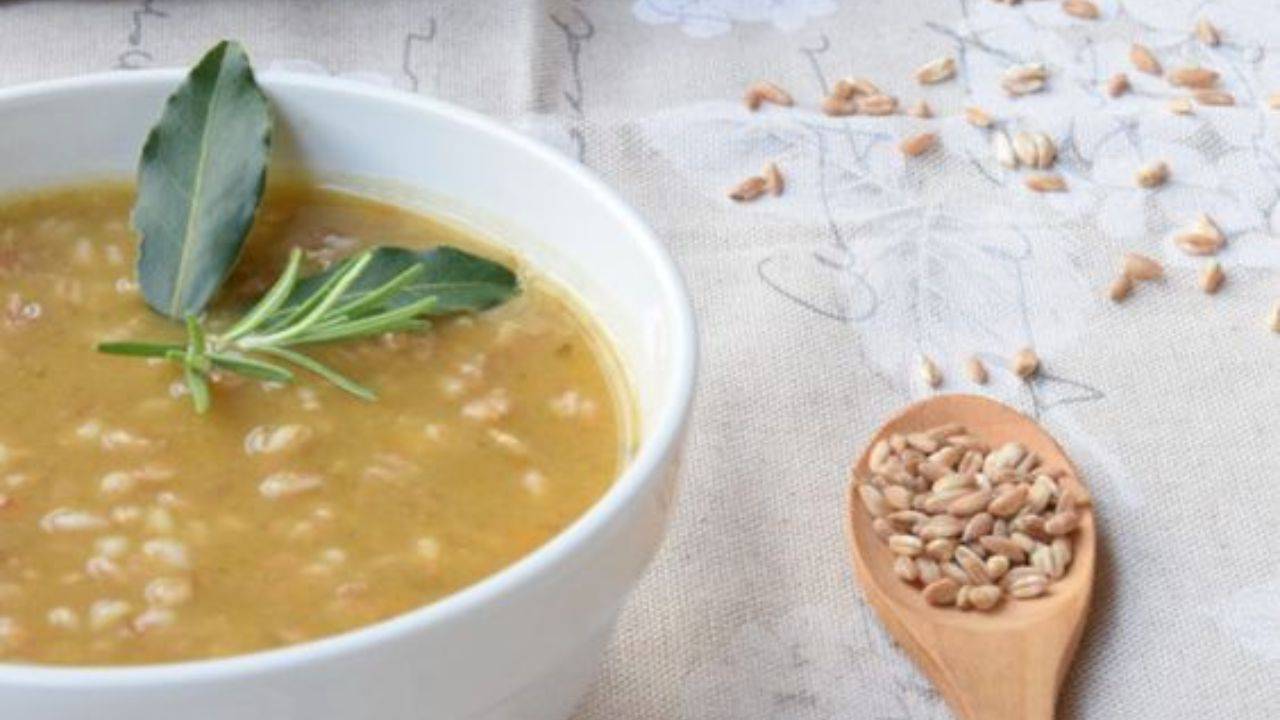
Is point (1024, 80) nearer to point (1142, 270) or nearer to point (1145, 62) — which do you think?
point (1145, 62)

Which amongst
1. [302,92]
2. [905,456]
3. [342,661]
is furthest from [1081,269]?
[342,661]

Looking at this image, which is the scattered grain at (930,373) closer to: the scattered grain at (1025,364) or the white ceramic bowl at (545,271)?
the scattered grain at (1025,364)

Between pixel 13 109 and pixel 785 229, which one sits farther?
pixel 785 229

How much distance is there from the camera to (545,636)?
134 centimetres

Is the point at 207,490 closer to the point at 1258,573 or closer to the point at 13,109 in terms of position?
the point at 13,109

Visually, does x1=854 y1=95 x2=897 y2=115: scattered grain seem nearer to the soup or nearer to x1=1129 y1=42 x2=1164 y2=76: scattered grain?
x1=1129 y1=42 x2=1164 y2=76: scattered grain

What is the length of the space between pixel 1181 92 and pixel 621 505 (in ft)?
3.62

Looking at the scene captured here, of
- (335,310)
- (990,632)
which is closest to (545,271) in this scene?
(335,310)

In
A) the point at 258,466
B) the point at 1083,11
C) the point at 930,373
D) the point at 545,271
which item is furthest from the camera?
the point at 1083,11

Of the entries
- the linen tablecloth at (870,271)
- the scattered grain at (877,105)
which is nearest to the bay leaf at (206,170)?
the linen tablecloth at (870,271)

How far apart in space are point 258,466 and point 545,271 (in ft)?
1.01

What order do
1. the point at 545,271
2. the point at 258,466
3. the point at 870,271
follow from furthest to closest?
the point at 870,271, the point at 545,271, the point at 258,466

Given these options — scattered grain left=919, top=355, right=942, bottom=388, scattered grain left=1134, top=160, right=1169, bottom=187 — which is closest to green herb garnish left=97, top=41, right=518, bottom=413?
scattered grain left=919, top=355, right=942, bottom=388

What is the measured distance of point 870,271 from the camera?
6.64ft
